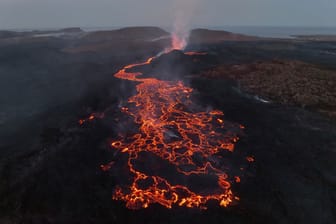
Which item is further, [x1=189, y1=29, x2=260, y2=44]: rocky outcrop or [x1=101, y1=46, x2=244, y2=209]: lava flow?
[x1=189, y1=29, x2=260, y2=44]: rocky outcrop

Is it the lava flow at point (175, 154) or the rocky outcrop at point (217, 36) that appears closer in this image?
the lava flow at point (175, 154)

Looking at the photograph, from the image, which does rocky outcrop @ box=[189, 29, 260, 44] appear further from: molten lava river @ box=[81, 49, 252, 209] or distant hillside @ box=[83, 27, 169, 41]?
molten lava river @ box=[81, 49, 252, 209]

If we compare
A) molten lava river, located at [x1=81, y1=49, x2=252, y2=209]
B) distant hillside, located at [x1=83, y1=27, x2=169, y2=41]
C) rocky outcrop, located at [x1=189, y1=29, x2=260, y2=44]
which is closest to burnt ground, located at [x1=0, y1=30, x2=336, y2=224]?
molten lava river, located at [x1=81, y1=49, x2=252, y2=209]

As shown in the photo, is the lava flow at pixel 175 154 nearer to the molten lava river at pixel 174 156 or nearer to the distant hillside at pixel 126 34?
the molten lava river at pixel 174 156

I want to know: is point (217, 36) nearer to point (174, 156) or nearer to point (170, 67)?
point (170, 67)

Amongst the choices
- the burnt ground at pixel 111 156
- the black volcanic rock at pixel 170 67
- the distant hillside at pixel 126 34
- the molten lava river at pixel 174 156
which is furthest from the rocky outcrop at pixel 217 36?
the molten lava river at pixel 174 156

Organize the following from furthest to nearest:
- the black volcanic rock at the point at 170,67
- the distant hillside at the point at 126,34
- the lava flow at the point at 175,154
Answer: the distant hillside at the point at 126,34, the black volcanic rock at the point at 170,67, the lava flow at the point at 175,154

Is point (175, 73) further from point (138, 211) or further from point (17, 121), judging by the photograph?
point (138, 211)
